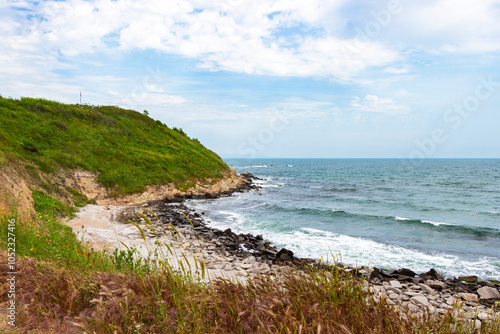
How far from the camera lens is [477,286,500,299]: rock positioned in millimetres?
10438

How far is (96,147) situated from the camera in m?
28.6

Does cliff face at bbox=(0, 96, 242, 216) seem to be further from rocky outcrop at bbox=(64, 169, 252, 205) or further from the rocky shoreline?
the rocky shoreline

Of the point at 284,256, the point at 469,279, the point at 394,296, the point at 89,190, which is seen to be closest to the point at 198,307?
the point at 394,296

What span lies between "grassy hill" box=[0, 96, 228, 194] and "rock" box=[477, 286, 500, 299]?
23.8m

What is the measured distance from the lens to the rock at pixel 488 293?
34.2 feet

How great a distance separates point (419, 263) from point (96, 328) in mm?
15766

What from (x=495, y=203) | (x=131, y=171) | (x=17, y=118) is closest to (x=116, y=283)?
(x=131, y=171)

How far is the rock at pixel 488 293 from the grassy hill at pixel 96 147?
23.8 meters

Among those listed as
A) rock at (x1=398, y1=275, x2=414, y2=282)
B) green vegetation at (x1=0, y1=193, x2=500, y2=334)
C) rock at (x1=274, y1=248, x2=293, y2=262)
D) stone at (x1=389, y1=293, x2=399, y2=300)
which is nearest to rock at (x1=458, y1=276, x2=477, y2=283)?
rock at (x1=398, y1=275, x2=414, y2=282)

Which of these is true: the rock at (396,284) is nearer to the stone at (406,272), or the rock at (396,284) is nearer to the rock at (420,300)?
the rock at (420,300)

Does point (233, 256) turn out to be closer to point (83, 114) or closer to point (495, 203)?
point (83, 114)

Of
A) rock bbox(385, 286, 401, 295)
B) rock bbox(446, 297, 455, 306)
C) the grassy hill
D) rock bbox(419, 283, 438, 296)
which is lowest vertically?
rock bbox(419, 283, 438, 296)

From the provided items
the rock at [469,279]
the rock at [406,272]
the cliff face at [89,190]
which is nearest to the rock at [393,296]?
the rock at [406,272]

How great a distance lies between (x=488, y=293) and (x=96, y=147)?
103 ft
